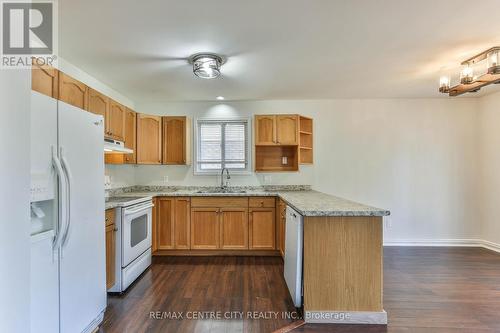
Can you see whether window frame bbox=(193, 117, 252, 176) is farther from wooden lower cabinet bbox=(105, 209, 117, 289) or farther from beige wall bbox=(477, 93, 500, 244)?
beige wall bbox=(477, 93, 500, 244)

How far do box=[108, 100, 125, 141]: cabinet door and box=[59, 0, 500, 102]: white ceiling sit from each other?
15.9 inches

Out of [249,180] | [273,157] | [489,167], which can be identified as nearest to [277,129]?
[273,157]

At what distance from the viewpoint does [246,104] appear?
14.7 ft

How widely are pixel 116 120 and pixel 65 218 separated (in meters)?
1.88

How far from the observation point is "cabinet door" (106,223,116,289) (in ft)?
8.41

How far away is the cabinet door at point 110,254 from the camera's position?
101 inches

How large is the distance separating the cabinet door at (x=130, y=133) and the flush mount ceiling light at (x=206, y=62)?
1382mm

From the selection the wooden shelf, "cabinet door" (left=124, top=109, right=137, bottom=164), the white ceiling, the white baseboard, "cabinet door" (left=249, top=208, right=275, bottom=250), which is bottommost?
the white baseboard

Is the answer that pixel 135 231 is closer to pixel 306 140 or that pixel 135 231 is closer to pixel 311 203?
pixel 311 203

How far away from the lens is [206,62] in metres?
2.66

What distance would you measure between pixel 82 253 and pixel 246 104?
332 cm

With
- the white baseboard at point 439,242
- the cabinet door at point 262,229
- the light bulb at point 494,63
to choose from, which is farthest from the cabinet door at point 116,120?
the white baseboard at point 439,242

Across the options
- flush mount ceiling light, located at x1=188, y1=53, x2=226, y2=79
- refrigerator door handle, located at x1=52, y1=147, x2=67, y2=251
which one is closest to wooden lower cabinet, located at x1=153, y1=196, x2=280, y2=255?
flush mount ceiling light, located at x1=188, y1=53, x2=226, y2=79

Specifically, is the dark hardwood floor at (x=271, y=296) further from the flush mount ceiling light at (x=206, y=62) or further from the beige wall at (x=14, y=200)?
the flush mount ceiling light at (x=206, y=62)
